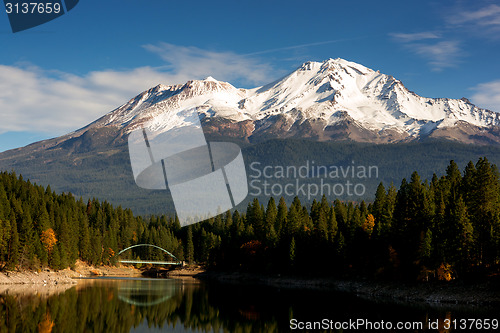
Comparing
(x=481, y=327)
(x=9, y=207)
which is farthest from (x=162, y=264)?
(x=481, y=327)

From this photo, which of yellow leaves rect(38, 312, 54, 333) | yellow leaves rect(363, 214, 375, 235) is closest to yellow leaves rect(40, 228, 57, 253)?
yellow leaves rect(38, 312, 54, 333)

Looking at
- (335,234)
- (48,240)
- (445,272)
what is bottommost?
(445,272)

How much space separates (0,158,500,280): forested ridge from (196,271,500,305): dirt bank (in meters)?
1.60

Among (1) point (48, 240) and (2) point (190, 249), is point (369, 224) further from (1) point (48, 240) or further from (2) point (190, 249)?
(2) point (190, 249)

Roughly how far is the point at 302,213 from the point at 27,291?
188 ft

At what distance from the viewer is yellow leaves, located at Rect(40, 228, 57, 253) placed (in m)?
99.0

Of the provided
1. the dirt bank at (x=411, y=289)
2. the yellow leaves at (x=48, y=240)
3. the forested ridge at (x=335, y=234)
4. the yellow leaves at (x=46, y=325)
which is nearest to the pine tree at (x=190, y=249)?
the forested ridge at (x=335, y=234)

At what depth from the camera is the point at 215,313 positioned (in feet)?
208

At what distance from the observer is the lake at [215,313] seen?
2045 inches

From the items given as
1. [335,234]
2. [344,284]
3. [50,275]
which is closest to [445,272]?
[344,284]

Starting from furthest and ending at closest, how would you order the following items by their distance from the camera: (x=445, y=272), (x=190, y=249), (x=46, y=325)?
(x=190, y=249)
(x=445, y=272)
(x=46, y=325)

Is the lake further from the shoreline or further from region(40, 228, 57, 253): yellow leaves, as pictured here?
region(40, 228, 57, 253): yellow leaves

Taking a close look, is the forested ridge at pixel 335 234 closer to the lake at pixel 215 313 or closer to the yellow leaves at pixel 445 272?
the yellow leaves at pixel 445 272

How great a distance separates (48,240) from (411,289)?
5899 cm
